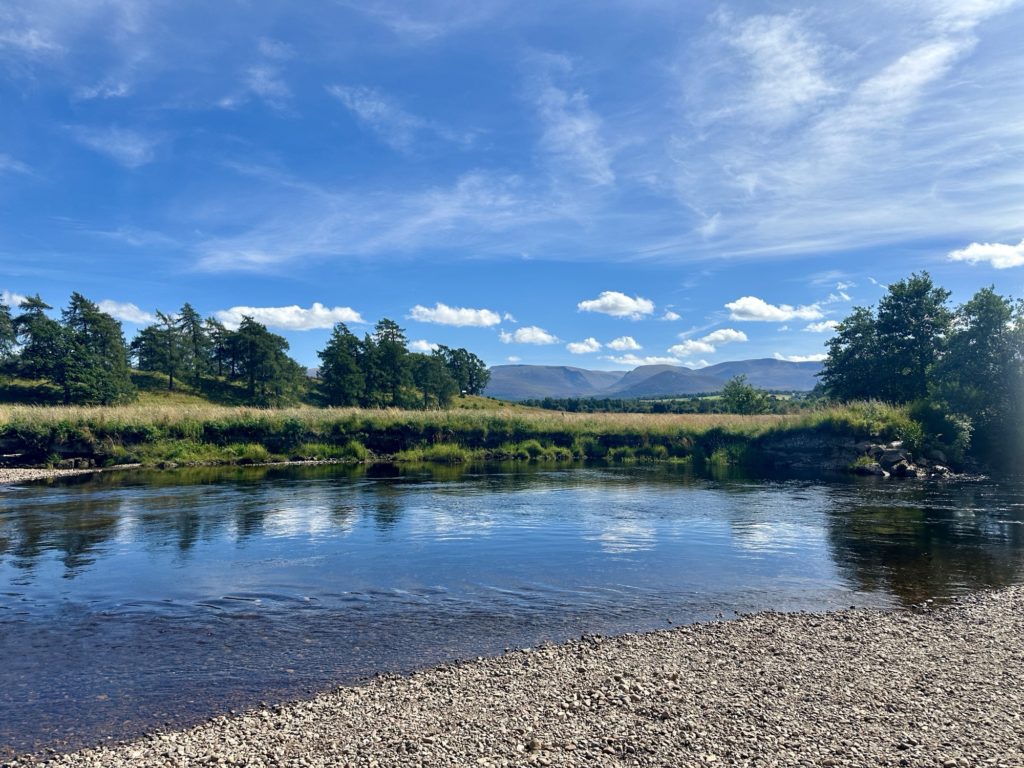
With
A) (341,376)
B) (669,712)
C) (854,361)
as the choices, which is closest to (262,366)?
(341,376)

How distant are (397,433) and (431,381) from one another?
53986 millimetres

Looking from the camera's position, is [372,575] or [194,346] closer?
[372,575]

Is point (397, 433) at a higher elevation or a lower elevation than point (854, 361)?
lower

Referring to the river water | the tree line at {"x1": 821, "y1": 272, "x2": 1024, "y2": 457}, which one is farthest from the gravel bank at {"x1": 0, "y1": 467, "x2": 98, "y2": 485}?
the tree line at {"x1": 821, "y1": 272, "x2": 1024, "y2": 457}

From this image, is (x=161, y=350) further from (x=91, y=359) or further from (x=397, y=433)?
(x=397, y=433)

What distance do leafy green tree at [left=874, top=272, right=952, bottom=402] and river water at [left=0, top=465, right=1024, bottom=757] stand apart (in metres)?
27.7

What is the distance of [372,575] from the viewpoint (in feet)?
51.9

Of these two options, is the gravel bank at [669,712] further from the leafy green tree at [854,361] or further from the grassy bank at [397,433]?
the leafy green tree at [854,361]

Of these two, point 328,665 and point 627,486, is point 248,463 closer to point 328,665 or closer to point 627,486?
point 627,486

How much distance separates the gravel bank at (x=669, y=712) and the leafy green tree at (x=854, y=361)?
5289 cm

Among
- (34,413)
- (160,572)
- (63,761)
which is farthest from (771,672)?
(34,413)

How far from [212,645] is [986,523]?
998 inches

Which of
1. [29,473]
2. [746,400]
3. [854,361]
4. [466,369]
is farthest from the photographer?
[466,369]

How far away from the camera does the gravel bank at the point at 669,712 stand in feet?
22.8
